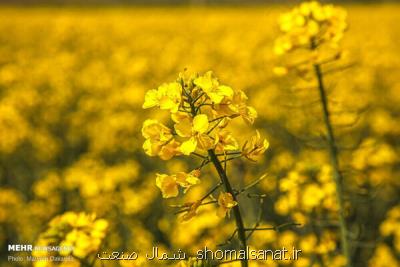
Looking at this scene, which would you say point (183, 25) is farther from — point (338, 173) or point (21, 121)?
point (338, 173)

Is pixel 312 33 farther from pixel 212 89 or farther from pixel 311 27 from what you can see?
pixel 212 89

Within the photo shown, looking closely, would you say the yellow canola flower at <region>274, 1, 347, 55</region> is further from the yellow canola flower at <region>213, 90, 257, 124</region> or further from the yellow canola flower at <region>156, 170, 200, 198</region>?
the yellow canola flower at <region>156, 170, 200, 198</region>


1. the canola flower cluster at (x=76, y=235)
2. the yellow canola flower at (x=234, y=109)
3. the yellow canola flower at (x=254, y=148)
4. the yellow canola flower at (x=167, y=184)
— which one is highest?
the yellow canola flower at (x=234, y=109)

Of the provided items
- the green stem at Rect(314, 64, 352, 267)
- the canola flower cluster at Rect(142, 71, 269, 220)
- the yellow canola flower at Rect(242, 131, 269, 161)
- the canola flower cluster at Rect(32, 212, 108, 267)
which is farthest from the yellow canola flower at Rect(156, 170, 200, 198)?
the green stem at Rect(314, 64, 352, 267)

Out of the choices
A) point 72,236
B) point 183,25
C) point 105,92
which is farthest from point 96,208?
point 183,25

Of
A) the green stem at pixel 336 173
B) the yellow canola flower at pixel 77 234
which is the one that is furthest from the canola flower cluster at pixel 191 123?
the green stem at pixel 336 173

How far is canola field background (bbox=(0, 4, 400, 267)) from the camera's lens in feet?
8.62

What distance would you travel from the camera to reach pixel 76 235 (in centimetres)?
165

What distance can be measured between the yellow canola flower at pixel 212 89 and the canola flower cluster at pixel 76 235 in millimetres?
600

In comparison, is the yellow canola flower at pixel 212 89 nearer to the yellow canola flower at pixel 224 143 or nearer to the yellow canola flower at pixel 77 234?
the yellow canola flower at pixel 224 143

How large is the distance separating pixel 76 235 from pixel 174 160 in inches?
118

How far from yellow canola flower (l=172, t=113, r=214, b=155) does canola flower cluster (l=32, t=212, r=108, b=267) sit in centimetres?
50

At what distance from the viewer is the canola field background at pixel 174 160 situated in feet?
8.62

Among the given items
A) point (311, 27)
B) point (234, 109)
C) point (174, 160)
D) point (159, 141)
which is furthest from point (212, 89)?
point (174, 160)
